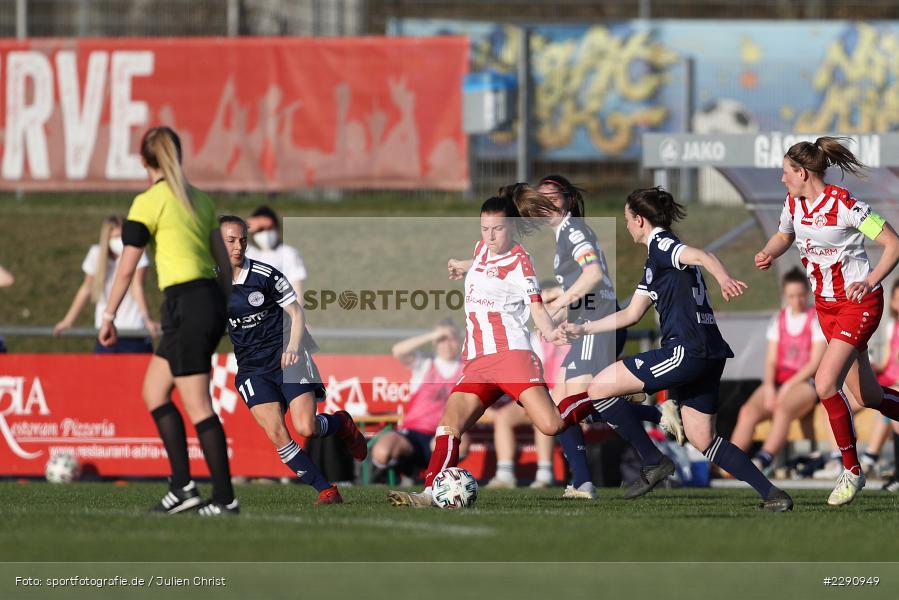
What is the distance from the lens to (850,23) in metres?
26.1

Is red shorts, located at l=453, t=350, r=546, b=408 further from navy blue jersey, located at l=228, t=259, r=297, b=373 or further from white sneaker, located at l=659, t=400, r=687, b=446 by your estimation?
navy blue jersey, located at l=228, t=259, r=297, b=373

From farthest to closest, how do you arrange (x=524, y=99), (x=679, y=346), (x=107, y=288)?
(x=524, y=99) → (x=107, y=288) → (x=679, y=346)

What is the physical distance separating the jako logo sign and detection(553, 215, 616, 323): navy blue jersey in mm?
5910

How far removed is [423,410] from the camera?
14336 millimetres

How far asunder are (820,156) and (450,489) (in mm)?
2993

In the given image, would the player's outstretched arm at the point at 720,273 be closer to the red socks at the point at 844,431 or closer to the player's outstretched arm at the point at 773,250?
the player's outstretched arm at the point at 773,250

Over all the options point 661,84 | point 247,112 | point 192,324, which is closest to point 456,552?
point 192,324

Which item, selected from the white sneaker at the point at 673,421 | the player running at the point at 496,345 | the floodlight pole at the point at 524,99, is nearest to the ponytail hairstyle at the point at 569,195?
the player running at the point at 496,345

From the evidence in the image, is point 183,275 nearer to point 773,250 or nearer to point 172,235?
point 172,235

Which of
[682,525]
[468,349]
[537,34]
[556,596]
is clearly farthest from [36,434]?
[537,34]

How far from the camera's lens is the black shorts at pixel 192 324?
8.47 m

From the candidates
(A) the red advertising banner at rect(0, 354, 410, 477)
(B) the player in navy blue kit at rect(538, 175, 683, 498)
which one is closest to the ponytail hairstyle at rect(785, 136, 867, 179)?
(B) the player in navy blue kit at rect(538, 175, 683, 498)

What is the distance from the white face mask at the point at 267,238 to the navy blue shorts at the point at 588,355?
4086mm

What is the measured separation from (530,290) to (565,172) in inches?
568
